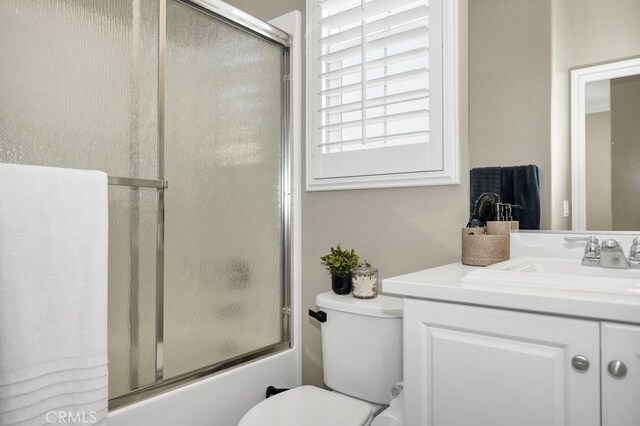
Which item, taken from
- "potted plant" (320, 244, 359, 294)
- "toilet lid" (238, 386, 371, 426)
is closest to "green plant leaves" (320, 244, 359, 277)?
"potted plant" (320, 244, 359, 294)

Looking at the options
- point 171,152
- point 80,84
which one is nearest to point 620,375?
point 171,152

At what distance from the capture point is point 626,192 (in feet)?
3.82

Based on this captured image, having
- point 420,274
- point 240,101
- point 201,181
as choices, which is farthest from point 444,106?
point 201,181

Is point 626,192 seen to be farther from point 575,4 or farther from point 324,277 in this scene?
point 324,277

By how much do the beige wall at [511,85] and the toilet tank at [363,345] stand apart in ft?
1.94

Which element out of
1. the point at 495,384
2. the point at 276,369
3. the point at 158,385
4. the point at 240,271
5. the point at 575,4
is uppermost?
the point at 575,4

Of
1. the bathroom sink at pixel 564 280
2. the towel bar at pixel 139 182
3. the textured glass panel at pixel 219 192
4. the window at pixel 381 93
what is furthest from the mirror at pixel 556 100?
the towel bar at pixel 139 182

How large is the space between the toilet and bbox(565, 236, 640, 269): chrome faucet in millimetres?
573

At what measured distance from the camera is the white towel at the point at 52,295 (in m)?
0.93

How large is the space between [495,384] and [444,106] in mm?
956

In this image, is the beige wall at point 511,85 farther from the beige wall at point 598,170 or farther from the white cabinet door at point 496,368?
the white cabinet door at point 496,368

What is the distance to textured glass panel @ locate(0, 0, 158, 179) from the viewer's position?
1.05 metres

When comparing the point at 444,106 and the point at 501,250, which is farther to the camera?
the point at 444,106

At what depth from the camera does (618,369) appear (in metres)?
0.73
